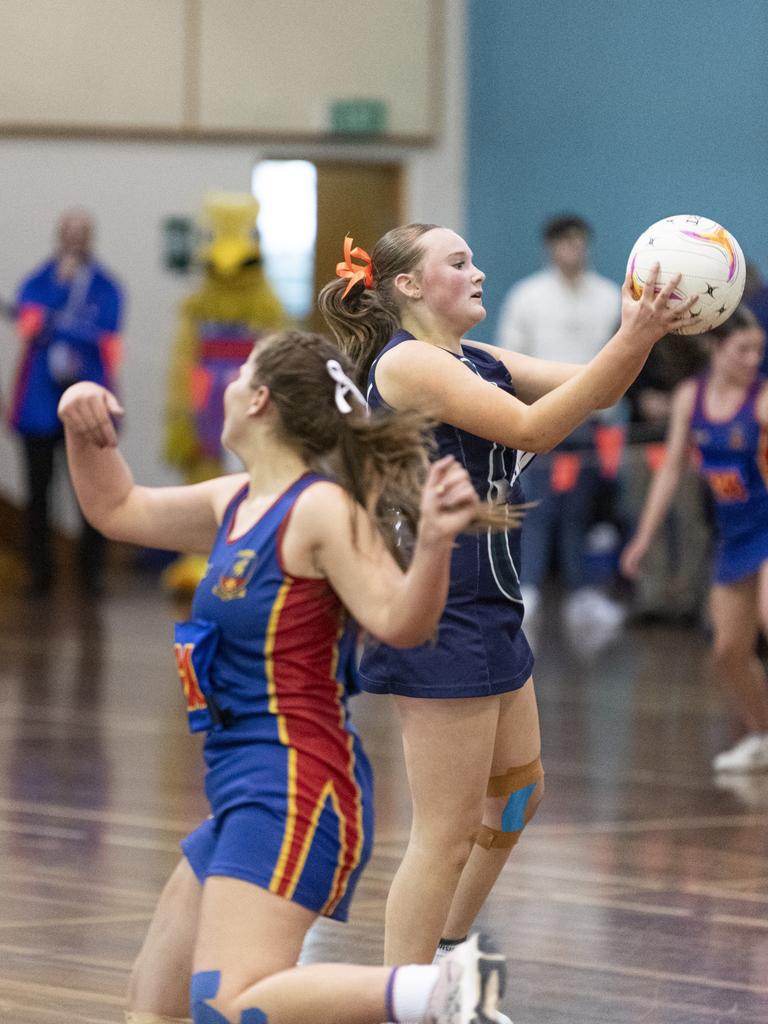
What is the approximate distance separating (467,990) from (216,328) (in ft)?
24.2

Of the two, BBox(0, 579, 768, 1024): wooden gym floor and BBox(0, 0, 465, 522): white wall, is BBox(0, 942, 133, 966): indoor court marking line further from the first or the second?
BBox(0, 0, 465, 522): white wall

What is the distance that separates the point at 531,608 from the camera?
884 cm

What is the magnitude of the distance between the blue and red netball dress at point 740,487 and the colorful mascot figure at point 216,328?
417 centimetres

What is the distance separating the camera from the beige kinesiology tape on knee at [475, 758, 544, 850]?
10.7ft

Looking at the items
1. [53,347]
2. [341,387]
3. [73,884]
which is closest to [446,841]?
[341,387]

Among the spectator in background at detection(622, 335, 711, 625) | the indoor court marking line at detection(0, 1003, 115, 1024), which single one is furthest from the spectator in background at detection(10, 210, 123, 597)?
the indoor court marking line at detection(0, 1003, 115, 1024)

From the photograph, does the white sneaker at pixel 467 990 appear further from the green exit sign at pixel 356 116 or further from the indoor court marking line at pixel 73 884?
the green exit sign at pixel 356 116

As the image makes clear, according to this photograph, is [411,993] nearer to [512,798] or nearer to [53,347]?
[512,798]

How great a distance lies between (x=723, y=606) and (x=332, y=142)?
6.76 m

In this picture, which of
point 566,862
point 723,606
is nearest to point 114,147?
point 723,606

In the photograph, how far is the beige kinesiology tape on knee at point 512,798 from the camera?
10.7 ft

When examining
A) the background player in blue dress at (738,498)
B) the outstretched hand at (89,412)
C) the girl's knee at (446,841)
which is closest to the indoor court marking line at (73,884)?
the girl's knee at (446,841)

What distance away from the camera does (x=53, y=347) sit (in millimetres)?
9828

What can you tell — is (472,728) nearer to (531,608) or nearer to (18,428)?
(531,608)
